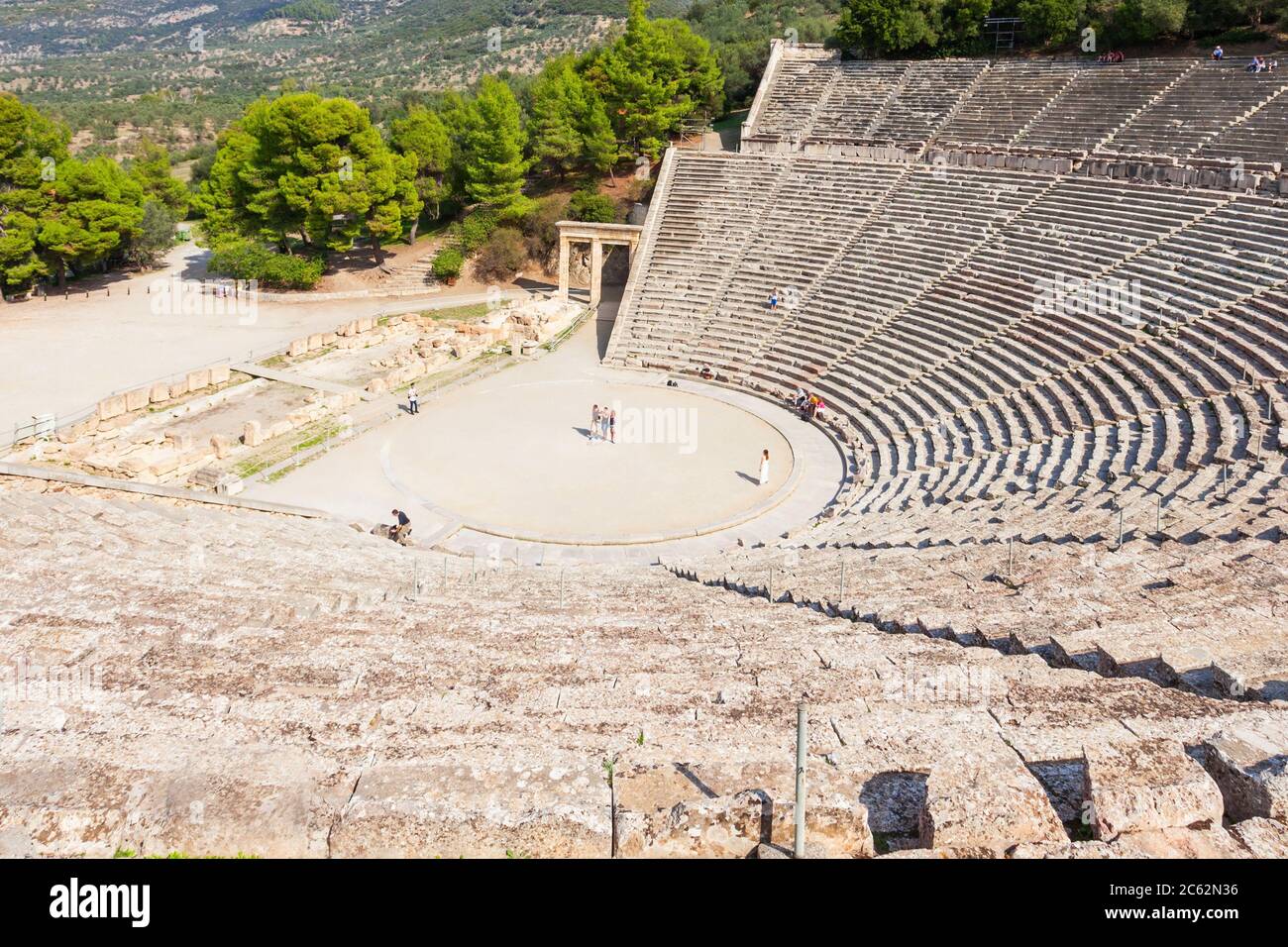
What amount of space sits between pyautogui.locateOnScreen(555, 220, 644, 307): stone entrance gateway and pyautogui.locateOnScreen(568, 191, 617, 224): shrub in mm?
3635

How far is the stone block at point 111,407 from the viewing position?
925 inches

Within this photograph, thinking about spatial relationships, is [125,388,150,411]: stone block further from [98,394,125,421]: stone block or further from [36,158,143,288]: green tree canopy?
[36,158,143,288]: green tree canopy

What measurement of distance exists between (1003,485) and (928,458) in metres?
3.21

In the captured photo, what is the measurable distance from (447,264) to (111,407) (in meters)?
18.0

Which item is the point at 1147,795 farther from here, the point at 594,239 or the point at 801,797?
the point at 594,239

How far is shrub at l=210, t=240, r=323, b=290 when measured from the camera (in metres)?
38.4

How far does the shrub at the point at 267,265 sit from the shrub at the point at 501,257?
667 centimetres

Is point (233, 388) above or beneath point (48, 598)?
beneath

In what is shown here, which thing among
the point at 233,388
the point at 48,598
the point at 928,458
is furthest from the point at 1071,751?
the point at 233,388

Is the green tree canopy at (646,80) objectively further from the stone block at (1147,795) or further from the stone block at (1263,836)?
the stone block at (1263,836)

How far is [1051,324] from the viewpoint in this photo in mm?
22562

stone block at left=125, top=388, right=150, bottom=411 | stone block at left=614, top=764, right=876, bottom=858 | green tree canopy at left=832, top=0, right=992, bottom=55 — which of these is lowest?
stone block at left=125, top=388, right=150, bottom=411

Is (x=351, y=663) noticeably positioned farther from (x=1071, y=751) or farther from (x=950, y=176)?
(x=950, y=176)

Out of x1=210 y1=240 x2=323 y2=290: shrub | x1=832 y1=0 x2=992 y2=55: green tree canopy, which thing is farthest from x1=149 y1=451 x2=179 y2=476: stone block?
x1=832 y1=0 x2=992 y2=55: green tree canopy
